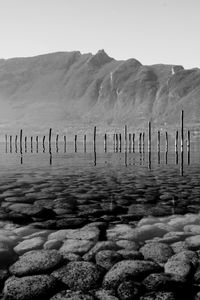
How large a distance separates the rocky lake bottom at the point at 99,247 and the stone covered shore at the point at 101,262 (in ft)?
0.06

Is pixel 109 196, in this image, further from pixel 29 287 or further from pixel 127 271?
pixel 29 287

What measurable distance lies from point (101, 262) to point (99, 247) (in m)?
0.92

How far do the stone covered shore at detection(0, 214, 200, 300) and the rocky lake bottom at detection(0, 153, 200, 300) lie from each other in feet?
0.06

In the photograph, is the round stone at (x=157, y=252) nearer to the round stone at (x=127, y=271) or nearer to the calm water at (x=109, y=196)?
the round stone at (x=127, y=271)

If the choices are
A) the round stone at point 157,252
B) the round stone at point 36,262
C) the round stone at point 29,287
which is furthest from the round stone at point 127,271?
the round stone at point 36,262

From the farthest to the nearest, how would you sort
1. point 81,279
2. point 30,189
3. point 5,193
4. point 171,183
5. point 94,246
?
point 171,183
point 30,189
point 5,193
point 94,246
point 81,279

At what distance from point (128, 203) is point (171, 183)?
301 inches

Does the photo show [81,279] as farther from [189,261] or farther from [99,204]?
[99,204]

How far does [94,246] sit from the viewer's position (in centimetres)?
923

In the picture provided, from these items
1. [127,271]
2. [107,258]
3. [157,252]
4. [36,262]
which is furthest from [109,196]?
[127,271]

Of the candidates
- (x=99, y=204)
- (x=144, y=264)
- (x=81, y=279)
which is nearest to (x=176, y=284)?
(x=144, y=264)

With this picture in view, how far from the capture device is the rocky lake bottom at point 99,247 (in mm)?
6957

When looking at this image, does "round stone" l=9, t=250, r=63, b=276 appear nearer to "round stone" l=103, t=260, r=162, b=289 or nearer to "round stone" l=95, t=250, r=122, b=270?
"round stone" l=95, t=250, r=122, b=270

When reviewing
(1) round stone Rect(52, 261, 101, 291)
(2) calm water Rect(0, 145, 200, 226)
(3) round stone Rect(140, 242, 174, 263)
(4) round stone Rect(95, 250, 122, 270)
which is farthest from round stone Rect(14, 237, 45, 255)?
(2) calm water Rect(0, 145, 200, 226)
